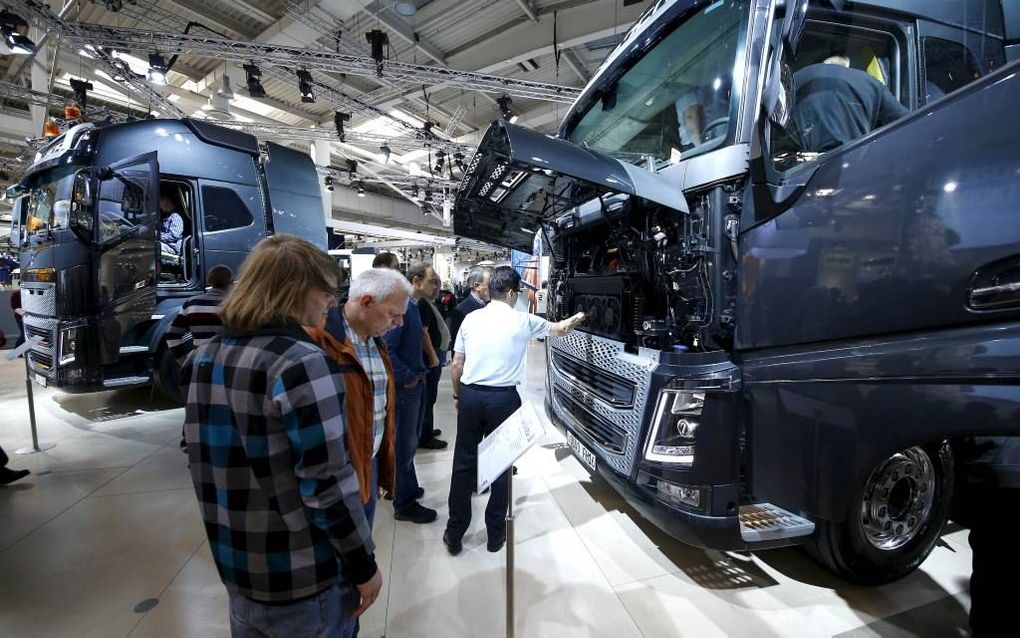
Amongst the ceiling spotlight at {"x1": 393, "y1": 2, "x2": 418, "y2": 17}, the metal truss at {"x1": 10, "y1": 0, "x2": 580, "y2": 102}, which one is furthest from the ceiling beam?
the ceiling spotlight at {"x1": 393, "y1": 2, "x2": 418, "y2": 17}

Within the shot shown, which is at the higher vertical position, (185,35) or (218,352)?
(185,35)

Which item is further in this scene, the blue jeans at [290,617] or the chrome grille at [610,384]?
the chrome grille at [610,384]

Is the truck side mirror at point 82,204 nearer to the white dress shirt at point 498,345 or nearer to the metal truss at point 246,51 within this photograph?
the metal truss at point 246,51

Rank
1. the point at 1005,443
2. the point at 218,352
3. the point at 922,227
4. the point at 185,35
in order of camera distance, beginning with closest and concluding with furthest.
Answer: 1. the point at 218,352
2. the point at 922,227
3. the point at 1005,443
4. the point at 185,35

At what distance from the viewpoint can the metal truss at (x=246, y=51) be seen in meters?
5.51

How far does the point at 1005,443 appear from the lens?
1803 mm

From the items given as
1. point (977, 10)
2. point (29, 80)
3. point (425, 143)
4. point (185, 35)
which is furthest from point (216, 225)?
point (29, 80)

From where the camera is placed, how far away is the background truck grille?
215 centimetres

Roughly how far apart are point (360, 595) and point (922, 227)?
2.04m

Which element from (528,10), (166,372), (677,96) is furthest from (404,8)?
(166,372)

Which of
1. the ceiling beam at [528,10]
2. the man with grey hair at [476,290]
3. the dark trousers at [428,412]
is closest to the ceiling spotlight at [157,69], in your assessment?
the ceiling beam at [528,10]

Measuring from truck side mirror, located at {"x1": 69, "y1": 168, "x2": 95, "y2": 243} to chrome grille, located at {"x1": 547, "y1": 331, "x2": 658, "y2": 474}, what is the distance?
454 cm

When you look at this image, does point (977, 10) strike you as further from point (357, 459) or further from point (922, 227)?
point (357, 459)

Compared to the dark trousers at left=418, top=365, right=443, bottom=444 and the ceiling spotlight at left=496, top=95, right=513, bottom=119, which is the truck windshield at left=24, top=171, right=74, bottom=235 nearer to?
the dark trousers at left=418, top=365, right=443, bottom=444
